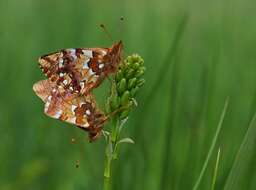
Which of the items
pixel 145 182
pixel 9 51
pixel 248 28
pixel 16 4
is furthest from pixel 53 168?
pixel 16 4

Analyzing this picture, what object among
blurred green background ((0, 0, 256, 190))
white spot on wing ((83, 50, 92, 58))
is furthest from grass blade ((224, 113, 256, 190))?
white spot on wing ((83, 50, 92, 58))

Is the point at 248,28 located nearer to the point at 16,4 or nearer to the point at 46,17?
the point at 46,17

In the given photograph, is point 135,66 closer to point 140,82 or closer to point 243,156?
point 140,82

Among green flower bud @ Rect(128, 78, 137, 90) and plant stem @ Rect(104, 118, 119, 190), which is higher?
green flower bud @ Rect(128, 78, 137, 90)

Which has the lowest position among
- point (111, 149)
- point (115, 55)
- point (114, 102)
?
point (111, 149)

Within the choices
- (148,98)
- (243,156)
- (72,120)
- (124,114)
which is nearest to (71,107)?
(72,120)

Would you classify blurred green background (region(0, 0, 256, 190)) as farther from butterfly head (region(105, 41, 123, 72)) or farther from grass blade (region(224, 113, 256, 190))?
butterfly head (region(105, 41, 123, 72))

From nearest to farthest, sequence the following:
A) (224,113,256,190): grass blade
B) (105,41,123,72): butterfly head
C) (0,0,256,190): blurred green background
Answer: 1. (224,113,256,190): grass blade
2. (105,41,123,72): butterfly head
3. (0,0,256,190): blurred green background
